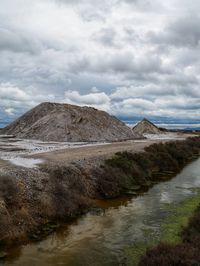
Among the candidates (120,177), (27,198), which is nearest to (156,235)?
(27,198)

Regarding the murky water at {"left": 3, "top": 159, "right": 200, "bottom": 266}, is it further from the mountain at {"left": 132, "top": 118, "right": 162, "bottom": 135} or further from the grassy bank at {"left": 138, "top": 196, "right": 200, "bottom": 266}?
the mountain at {"left": 132, "top": 118, "right": 162, "bottom": 135}

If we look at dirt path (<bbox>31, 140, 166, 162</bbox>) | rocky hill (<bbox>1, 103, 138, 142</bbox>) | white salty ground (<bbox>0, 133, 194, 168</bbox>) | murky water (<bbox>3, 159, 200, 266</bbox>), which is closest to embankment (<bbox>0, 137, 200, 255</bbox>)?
murky water (<bbox>3, 159, 200, 266</bbox>)

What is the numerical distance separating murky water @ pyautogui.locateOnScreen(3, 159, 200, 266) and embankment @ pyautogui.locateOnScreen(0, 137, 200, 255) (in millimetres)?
928

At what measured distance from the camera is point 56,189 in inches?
758

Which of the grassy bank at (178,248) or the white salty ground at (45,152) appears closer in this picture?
the grassy bank at (178,248)

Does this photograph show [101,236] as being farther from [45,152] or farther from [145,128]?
[145,128]

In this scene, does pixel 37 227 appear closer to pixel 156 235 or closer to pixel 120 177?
pixel 156 235

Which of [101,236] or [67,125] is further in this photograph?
[67,125]

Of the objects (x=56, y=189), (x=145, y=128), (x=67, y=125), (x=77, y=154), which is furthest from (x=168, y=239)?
(x=145, y=128)

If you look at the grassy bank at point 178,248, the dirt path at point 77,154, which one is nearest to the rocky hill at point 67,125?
the dirt path at point 77,154

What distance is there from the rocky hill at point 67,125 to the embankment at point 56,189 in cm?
3086

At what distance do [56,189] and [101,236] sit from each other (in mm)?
4602

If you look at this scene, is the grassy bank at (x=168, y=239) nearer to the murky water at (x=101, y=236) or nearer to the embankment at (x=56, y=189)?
the murky water at (x=101, y=236)

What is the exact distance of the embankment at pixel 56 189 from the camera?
15.6 metres
